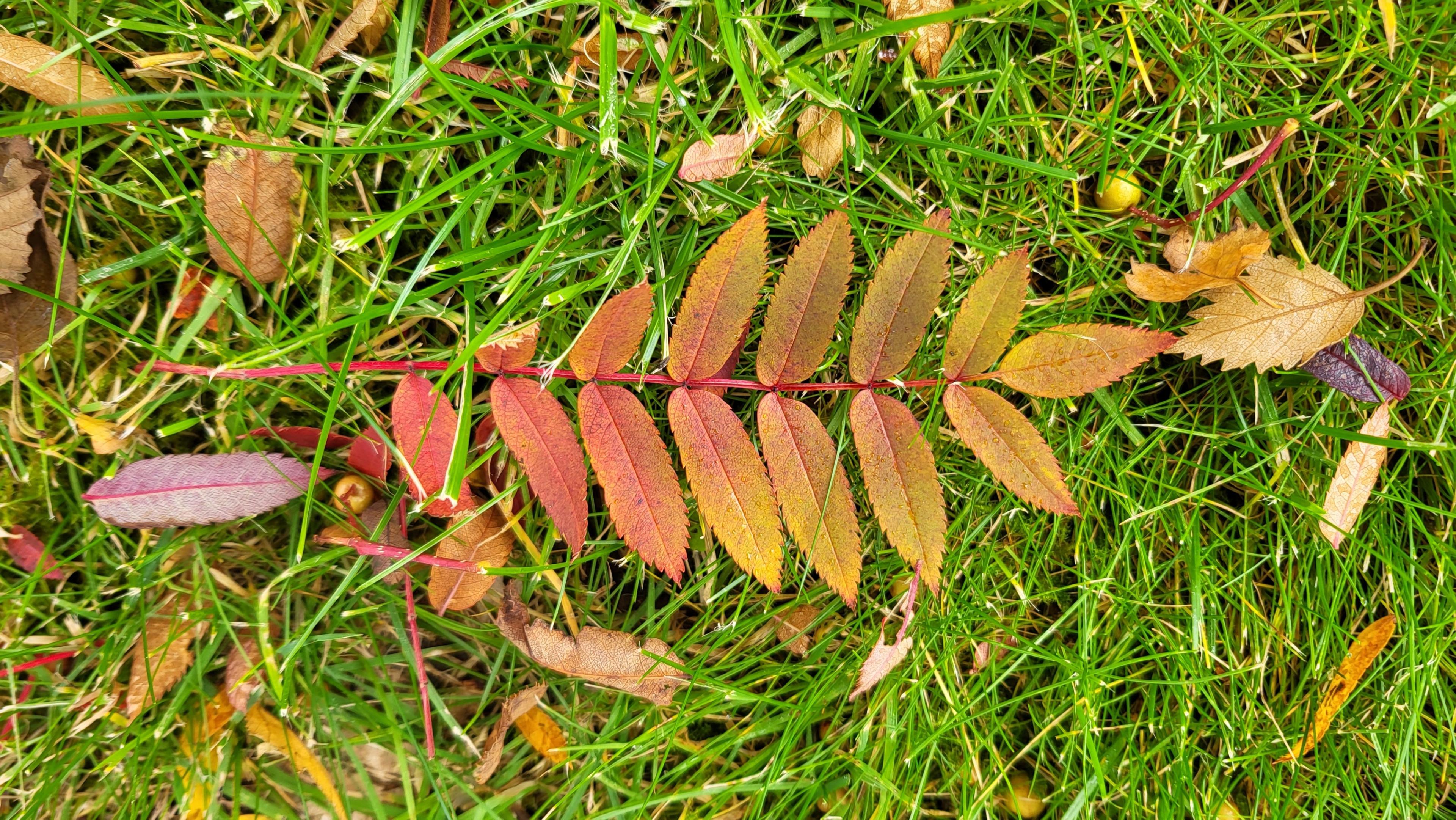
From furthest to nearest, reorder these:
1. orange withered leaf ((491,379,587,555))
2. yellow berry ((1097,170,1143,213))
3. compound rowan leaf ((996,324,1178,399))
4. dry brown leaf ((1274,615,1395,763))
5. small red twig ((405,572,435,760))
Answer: dry brown leaf ((1274,615,1395,763))
yellow berry ((1097,170,1143,213))
small red twig ((405,572,435,760))
compound rowan leaf ((996,324,1178,399))
orange withered leaf ((491,379,587,555))

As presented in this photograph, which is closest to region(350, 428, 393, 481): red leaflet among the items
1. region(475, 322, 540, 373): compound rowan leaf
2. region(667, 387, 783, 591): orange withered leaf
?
region(475, 322, 540, 373): compound rowan leaf

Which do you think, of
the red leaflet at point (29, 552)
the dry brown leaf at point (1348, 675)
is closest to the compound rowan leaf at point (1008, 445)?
the dry brown leaf at point (1348, 675)

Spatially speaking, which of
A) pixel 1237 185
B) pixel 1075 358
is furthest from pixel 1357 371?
pixel 1075 358

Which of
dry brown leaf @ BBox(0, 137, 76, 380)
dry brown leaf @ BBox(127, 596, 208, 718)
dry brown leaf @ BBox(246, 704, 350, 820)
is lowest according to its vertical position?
dry brown leaf @ BBox(246, 704, 350, 820)

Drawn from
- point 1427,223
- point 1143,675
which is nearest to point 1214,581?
point 1143,675

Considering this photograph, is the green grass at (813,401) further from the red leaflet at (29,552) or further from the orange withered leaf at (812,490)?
the orange withered leaf at (812,490)

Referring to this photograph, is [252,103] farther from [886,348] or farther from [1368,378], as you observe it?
[1368,378]

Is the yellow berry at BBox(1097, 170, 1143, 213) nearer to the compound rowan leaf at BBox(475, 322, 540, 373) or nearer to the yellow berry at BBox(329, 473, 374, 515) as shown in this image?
the compound rowan leaf at BBox(475, 322, 540, 373)
